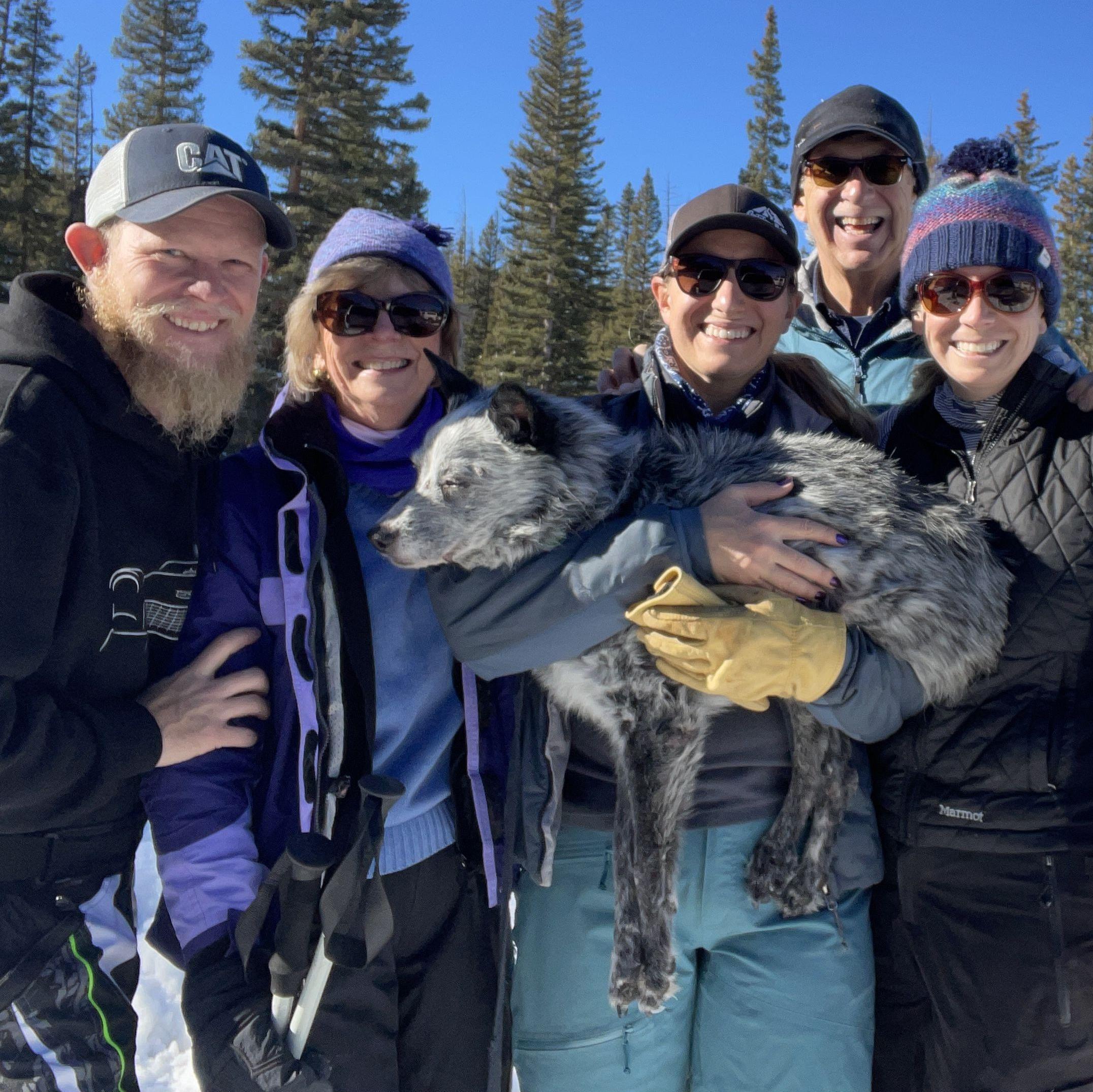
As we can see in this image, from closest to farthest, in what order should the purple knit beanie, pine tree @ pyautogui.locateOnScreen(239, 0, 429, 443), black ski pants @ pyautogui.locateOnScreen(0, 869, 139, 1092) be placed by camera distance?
1. black ski pants @ pyautogui.locateOnScreen(0, 869, 139, 1092)
2. the purple knit beanie
3. pine tree @ pyautogui.locateOnScreen(239, 0, 429, 443)

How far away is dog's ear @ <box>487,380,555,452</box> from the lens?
10.6ft

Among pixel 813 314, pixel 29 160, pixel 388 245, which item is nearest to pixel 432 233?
pixel 388 245

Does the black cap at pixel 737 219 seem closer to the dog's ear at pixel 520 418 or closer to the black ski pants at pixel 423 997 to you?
the dog's ear at pixel 520 418

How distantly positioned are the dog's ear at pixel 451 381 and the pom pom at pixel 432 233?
1.49ft

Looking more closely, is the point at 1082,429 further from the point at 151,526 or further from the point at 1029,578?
the point at 151,526

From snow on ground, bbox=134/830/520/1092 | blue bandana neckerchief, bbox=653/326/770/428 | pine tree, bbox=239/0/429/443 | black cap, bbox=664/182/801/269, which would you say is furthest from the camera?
pine tree, bbox=239/0/429/443

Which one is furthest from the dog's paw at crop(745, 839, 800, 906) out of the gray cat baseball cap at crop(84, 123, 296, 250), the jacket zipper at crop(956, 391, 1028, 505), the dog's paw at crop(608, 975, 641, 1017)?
the gray cat baseball cap at crop(84, 123, 296, 250)

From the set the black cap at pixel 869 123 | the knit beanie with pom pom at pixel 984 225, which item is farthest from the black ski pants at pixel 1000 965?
the black cap at pixel 869 123

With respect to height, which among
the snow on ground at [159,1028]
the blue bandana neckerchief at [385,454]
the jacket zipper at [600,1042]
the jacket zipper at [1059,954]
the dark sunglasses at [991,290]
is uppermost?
the dark sunglasses at [991,290]

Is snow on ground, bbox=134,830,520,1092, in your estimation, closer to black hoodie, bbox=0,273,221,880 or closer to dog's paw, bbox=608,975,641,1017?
dog's paw, bbox=608,975,641,1017

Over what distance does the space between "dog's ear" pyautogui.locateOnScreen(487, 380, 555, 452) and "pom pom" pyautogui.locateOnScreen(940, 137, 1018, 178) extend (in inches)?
67.4

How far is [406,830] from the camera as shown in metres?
2.89

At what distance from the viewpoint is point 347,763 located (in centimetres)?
273

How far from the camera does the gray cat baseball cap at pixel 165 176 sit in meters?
2.79
